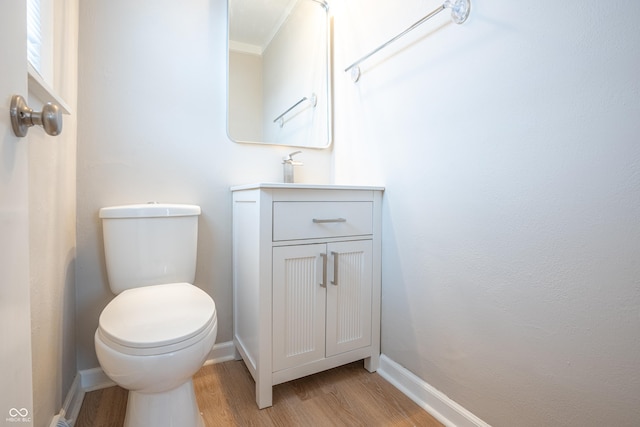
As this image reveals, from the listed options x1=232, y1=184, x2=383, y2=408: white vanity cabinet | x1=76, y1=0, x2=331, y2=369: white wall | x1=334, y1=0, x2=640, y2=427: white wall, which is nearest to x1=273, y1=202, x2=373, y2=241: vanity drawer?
x1=232, y1=184, x2=383, y2=408: white vanity cabinet

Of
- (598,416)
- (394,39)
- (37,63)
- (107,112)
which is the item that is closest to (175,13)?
(107,112)

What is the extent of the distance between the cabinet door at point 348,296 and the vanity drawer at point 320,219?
2.6 inches

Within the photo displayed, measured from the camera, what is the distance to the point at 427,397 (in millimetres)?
1203

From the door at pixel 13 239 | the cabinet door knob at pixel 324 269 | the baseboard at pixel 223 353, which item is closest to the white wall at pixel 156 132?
the baseboard at pixel 223 353

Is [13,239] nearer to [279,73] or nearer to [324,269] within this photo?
[324,269]

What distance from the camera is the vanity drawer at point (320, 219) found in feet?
4.00

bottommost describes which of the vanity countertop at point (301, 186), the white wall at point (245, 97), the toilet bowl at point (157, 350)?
the toilet bowl at point (157, 350)

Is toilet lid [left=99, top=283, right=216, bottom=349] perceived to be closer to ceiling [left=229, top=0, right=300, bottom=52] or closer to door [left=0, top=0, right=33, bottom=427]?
door [left=0, top=0, right=33, bottom=427]

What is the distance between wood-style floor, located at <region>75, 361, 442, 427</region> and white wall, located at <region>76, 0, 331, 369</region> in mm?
231

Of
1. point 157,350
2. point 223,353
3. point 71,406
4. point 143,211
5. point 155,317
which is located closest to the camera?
point 157,350

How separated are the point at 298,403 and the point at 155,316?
682 mm

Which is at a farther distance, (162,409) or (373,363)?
(373,363)

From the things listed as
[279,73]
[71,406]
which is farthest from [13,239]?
[279,73]

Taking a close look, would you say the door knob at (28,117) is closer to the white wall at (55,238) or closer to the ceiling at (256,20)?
the white wall at (55,238)
